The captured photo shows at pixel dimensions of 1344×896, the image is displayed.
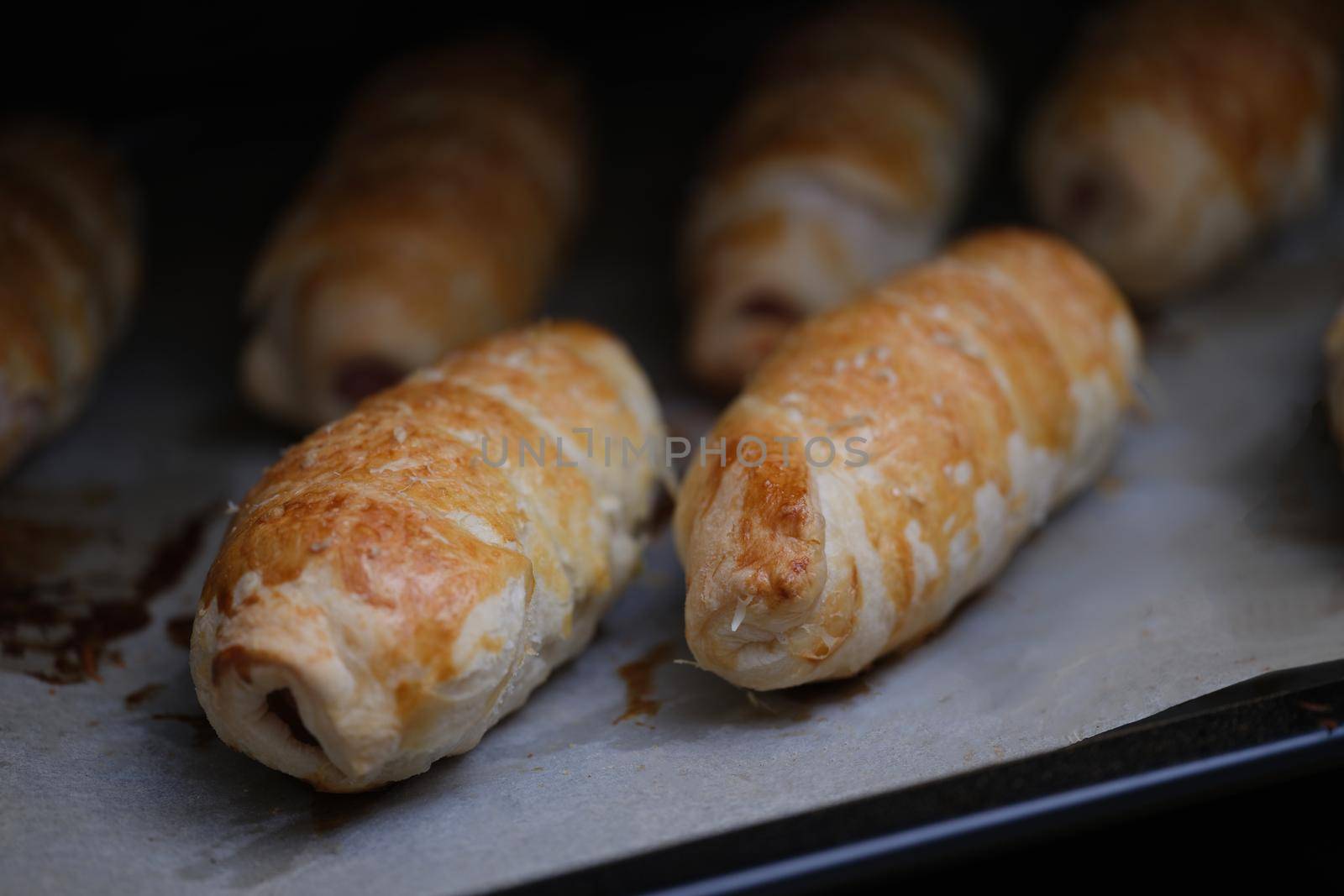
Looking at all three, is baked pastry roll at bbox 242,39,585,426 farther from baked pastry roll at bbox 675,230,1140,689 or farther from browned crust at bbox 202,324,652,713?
baked pastry roll at bbox 675,230,1140,689

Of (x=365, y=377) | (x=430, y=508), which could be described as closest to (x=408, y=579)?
(x=430, y=508)

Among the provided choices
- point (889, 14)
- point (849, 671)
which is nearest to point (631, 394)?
point (849, 671)

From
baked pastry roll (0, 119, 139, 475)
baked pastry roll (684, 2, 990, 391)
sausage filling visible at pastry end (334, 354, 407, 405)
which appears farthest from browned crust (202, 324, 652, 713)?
baked pastry roll (0, 119, 139, 475)

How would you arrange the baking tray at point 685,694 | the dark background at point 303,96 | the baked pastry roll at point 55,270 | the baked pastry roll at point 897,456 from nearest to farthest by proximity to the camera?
the baking tray at point 685,694, the baked pastry roll at point 897,456, the baked pastry roll at point 55,270, the dark background at point 303,96

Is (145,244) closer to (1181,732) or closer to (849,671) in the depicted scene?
(849,671)

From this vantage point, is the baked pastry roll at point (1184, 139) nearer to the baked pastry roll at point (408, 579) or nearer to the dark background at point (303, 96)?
the dark background at point (303, 96)

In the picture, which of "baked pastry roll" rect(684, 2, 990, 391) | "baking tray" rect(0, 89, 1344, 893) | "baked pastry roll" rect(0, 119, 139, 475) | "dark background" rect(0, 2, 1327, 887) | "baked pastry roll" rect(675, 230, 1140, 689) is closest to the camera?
"baking tray" rect(0, 89, 1344, 893)

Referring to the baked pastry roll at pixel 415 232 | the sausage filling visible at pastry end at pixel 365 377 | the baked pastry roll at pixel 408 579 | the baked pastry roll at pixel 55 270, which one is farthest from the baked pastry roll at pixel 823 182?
the baked pastry roll at pixel 55 270
